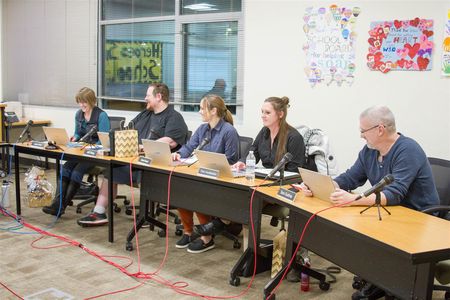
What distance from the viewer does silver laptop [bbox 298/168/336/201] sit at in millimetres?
2494

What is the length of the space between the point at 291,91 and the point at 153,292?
7.83 ft

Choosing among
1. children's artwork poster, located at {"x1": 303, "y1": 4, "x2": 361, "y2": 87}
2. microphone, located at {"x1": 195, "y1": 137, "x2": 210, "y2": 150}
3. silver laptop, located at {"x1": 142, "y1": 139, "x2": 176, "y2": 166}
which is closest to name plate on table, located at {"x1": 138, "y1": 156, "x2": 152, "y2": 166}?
silver laptop, located at {"x1": 142, "y1": 139, "x2": 176, "y2": 166}

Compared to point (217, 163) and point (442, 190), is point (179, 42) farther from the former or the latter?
point (442, 190)

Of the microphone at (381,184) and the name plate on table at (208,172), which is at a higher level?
the microphone at (381,184)

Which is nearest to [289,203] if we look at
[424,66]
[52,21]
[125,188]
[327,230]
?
[327,230]

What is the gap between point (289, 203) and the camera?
259 cm

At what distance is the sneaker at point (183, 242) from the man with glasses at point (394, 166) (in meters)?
1.36

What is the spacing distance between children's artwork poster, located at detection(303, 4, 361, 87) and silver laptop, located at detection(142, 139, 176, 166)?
5.40ft

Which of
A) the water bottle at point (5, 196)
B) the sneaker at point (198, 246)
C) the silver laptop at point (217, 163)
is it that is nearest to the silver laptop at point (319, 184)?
the silver laptop at point (217, 163)

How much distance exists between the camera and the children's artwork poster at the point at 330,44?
4277 mm

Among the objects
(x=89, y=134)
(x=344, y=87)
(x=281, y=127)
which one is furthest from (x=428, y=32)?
(x=89, y=134)

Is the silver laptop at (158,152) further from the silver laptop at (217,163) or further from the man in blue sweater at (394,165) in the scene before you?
the man in blue sweater at (394,165)

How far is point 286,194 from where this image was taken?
2688 mm

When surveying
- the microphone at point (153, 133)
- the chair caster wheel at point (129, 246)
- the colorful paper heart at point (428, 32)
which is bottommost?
the chair caster wheel at point (129, 246)
